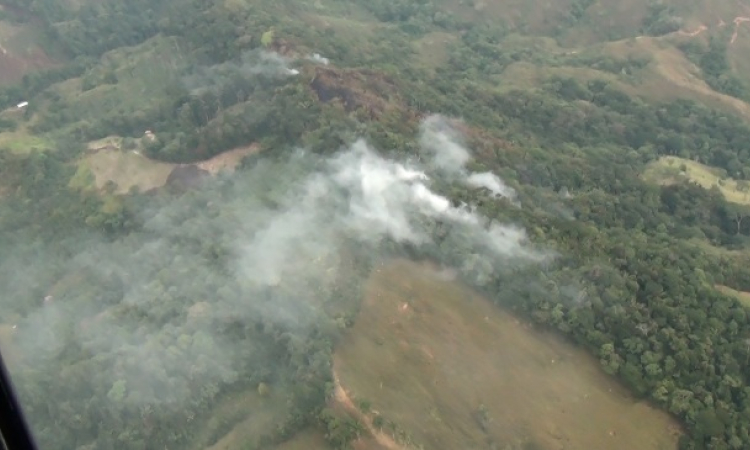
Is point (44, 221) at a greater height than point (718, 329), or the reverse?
point (718, 329)

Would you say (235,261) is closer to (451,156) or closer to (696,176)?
(451,156)

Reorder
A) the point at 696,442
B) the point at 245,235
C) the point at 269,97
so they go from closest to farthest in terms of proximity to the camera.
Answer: the point at 696,442, the point at 245,235, the point at 269,97

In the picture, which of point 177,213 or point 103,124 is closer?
point 177,213

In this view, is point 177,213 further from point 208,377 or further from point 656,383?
point 656,383

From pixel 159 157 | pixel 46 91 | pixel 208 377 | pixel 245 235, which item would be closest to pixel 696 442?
pixel 208 377

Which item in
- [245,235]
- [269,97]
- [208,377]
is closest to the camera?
[208,377]

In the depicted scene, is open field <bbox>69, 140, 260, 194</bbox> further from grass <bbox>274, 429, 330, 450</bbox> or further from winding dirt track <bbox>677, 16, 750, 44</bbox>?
winding dirt track <bbox>677, 16, 750, 44</bbox>

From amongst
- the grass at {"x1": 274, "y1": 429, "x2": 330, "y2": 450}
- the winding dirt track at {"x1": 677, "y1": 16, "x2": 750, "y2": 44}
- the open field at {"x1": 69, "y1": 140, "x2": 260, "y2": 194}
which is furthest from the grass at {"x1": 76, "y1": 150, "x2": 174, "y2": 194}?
the winding dirt track at {"x1": 677, "y1": 16, "x2": 750, "y2": 44}
